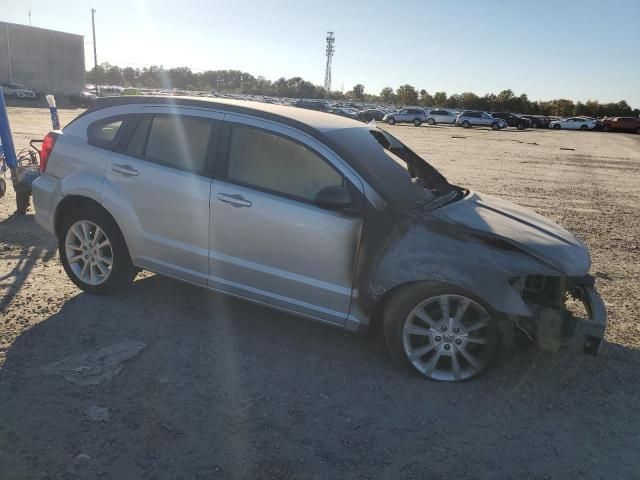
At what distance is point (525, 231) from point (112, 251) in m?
3.31

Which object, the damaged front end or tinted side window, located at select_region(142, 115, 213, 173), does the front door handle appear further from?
the damaged front end

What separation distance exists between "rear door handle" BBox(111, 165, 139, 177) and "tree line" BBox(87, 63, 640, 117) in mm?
85019

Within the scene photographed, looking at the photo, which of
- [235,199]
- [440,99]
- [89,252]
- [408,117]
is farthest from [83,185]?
[440,99]

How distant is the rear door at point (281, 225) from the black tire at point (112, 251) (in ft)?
3.11

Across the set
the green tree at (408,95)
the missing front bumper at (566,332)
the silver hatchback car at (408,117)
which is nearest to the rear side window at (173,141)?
the missing front bumper at (566,332)

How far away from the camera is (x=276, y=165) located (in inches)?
155

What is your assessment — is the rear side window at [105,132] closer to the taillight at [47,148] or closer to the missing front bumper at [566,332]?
the taillight at [47,148]

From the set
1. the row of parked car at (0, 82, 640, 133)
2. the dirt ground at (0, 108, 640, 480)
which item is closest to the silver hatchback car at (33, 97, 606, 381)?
the dirt ground at (0, 108, 640, 480)

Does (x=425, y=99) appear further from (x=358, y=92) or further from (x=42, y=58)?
(x=42, y=58)

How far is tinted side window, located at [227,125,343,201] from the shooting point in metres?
3.79

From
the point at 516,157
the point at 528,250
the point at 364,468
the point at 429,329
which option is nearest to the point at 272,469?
the point at 364,468

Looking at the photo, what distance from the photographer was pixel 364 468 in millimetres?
2725

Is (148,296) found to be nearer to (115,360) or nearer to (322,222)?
(115,360)

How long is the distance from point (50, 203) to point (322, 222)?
2.65 metres
